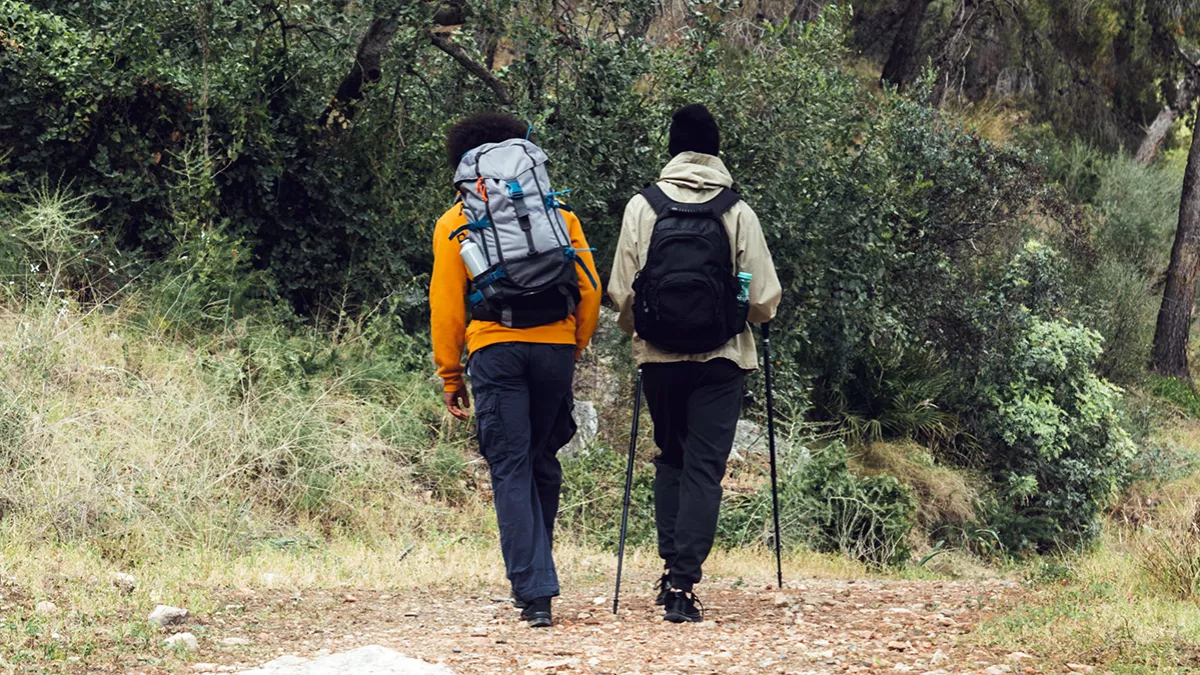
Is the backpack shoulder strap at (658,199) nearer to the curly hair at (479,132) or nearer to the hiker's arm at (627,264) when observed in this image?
the hiker's arm at (627,264)

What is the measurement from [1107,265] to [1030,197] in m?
5.91

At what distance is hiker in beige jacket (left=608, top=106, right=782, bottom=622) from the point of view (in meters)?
4.98

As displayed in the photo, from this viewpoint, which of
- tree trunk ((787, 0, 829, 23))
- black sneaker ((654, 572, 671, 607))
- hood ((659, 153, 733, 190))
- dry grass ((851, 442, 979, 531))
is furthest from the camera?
tree trunk ((787, 0, 829, 23))

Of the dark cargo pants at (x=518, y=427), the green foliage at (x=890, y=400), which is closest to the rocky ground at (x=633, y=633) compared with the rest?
the dark cargo pants at (x=518, y=427)

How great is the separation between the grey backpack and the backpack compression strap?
399 mm

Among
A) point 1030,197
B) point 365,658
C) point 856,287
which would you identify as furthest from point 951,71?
point 365,658

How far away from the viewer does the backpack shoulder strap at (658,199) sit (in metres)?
4.97

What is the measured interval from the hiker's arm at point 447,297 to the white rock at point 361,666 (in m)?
1.21

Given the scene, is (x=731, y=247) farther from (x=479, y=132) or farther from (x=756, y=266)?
(x=479, y=132)

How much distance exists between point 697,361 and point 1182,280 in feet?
54.7

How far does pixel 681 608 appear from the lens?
497 cm

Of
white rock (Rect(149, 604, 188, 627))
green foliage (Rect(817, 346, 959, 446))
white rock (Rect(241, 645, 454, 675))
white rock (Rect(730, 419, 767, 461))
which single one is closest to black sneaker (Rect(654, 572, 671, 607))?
white rock (Rect(241, 645, 454, 675))

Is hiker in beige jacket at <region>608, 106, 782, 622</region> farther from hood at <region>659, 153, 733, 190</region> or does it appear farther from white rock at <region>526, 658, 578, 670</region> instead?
white rock at <region>526, 658, 578, 670</region>

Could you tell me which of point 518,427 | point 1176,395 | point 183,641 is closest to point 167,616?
point 183,641
